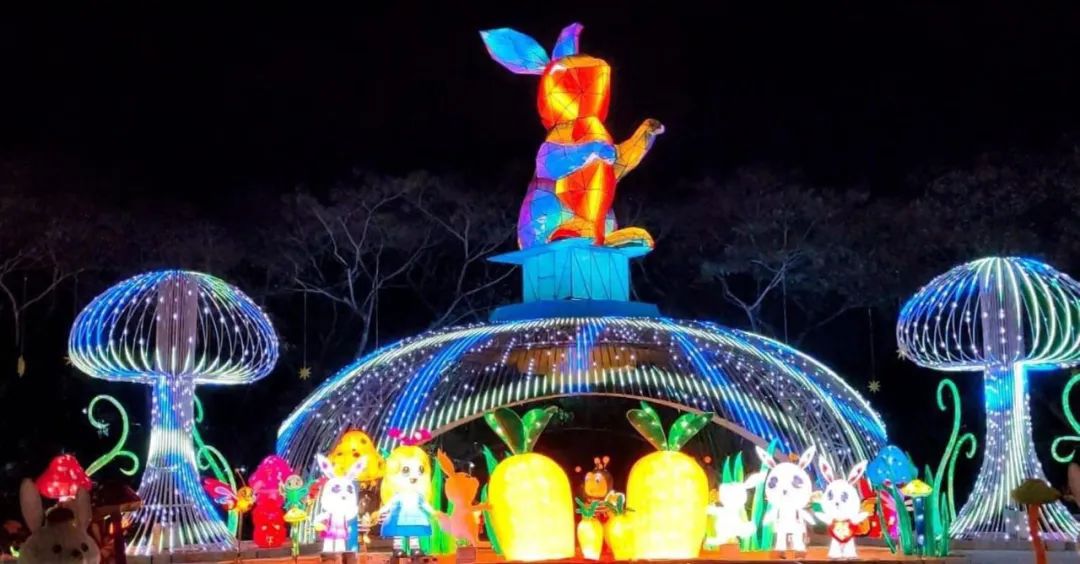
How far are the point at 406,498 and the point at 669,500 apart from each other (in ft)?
9.74

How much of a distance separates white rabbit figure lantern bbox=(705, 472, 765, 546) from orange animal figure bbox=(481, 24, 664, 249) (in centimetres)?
564

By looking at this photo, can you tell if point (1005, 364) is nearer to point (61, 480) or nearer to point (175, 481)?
point (175, 481)

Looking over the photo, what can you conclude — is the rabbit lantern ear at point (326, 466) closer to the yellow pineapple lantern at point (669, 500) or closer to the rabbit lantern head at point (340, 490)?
the rabbit lantern head at point (340, 490)

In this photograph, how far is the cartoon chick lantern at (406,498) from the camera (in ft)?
49.0

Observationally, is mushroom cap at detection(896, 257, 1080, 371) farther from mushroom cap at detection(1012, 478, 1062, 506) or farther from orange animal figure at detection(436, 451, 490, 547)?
orange animal figure at detection(436, 451, 490, 547)

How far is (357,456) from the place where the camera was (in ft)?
51.7

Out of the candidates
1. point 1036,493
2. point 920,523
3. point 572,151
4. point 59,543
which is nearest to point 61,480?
point 59,543

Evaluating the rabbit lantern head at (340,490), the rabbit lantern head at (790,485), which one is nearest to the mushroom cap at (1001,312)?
the rabbit lantern head at (790,485)

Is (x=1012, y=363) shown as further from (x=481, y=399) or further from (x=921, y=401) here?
(x=921, y=401)

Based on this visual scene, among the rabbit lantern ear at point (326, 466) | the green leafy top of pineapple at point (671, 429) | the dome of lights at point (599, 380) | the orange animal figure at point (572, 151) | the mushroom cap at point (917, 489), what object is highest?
the orange animal figure at point (572, 151)

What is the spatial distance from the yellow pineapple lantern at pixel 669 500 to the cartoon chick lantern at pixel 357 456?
3.12 meters

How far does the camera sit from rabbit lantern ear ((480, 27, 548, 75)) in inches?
850

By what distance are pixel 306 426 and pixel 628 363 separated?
4.87 m

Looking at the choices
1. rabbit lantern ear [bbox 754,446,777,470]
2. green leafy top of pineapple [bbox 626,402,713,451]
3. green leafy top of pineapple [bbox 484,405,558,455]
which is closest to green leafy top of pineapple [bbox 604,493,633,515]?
green leafy top of pineapple [bbox 626,402,713,451]
